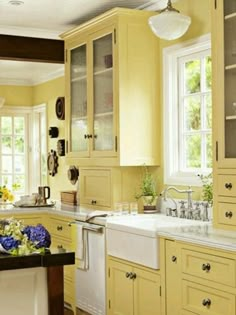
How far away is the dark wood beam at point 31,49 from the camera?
5523 mm

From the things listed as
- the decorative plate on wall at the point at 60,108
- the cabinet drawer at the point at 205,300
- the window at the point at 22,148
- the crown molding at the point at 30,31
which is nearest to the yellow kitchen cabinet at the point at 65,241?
the cabinet drawer at the point at 205,300

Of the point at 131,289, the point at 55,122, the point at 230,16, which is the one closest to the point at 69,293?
the point at 131,289

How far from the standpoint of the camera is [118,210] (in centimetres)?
474

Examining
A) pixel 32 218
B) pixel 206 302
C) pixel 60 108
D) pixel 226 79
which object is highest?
pixel 60 108

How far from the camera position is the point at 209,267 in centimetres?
314

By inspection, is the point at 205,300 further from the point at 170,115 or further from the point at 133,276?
the point at 170,115

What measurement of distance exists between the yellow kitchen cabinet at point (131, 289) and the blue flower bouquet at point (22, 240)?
1.14m

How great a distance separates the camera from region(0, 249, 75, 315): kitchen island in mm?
2678

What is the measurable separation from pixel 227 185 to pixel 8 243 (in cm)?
142

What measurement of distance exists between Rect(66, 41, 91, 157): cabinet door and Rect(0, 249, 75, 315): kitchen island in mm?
2376

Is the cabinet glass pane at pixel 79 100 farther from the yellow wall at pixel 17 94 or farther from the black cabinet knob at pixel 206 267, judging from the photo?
the yellow wall at pixel 17 94

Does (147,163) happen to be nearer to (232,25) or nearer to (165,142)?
(165,142)

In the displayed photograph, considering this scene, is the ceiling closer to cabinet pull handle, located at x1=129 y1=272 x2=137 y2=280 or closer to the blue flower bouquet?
cabinet pull handle, located at x1=129 y1=272 x2=137 y2=280

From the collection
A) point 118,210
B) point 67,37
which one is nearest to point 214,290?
point 118,210
